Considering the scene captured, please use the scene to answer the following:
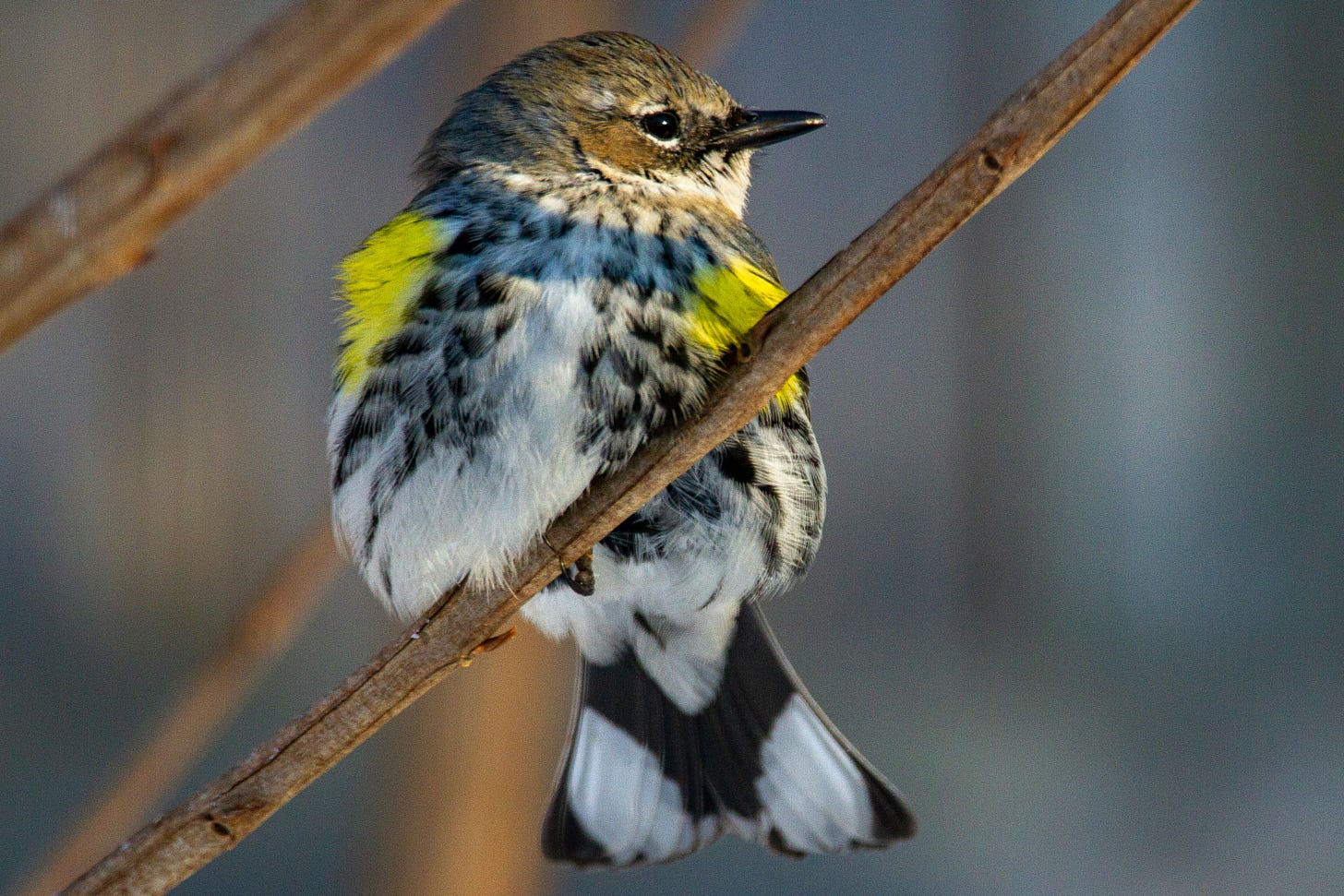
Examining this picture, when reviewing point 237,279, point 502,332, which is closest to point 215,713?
point 502,332

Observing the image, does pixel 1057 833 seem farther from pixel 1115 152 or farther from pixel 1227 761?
pixel 1115 152

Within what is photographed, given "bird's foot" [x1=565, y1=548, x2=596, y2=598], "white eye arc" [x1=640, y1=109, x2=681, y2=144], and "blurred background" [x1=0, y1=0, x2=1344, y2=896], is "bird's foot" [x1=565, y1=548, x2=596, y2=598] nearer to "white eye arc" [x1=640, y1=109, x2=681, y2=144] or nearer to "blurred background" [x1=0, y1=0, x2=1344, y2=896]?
"white eye arc" [x1=640, y1=109, x2=681, y2=144]

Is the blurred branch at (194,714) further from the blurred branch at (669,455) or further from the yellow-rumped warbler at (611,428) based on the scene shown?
the blurred branch at (669,455)

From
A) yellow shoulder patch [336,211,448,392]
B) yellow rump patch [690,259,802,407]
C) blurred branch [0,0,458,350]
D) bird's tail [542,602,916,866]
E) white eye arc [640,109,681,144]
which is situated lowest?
bird's tail [542,602,916,866]

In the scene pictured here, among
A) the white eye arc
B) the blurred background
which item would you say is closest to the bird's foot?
the white eye arc

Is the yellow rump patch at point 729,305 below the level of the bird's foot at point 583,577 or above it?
above

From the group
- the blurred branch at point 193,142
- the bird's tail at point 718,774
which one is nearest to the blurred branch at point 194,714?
the bird's tail at point 718,774

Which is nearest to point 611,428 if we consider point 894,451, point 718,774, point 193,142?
point 193,142
